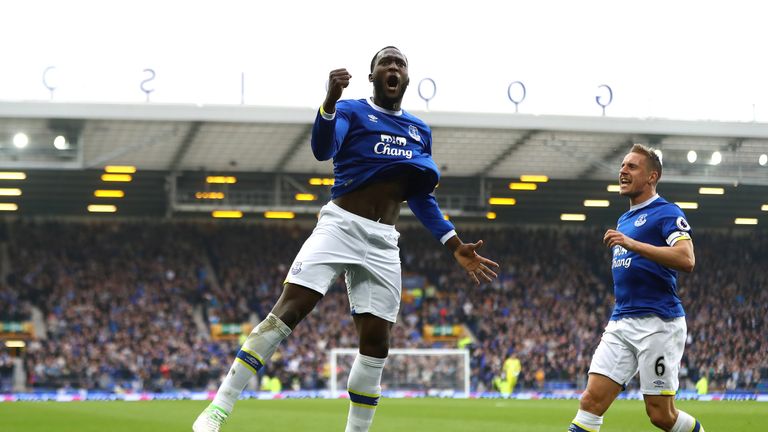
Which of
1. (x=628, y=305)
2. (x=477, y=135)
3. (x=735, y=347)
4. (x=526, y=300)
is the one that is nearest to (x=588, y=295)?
(x=526, y=300)

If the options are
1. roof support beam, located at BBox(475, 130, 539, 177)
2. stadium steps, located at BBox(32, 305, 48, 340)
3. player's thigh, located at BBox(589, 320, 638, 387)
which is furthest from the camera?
stadium steps, located at BBox(32, 305, 48, 340)

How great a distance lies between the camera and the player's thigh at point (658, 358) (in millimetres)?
7270

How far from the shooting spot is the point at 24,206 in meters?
37.1

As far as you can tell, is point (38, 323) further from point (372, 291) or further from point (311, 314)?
point (372, 291)

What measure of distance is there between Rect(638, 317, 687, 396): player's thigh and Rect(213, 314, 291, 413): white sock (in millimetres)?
2705

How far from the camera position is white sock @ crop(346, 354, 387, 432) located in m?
6.46

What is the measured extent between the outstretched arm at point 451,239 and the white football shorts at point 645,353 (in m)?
1.03

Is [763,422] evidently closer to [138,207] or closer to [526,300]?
[526,300]

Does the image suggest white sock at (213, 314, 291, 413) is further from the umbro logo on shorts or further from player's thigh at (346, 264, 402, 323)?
player's thigh at (346, 264, 402, 323)

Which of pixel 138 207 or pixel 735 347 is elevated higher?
pixel 138 207

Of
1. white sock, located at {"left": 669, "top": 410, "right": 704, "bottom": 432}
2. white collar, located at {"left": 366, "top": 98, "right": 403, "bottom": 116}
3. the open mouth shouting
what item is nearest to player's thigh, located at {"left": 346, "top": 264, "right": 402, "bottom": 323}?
white collar, located at {"left": 366, "top": 98, "right": 403, "bottom": 116}

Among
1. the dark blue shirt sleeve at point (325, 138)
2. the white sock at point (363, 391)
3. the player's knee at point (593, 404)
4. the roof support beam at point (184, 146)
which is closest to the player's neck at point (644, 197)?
the player's knee at point (593, 404)

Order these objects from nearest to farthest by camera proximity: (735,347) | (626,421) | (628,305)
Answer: (628,305), (626,421), (735,347)

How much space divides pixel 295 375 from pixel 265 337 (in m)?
25.5
